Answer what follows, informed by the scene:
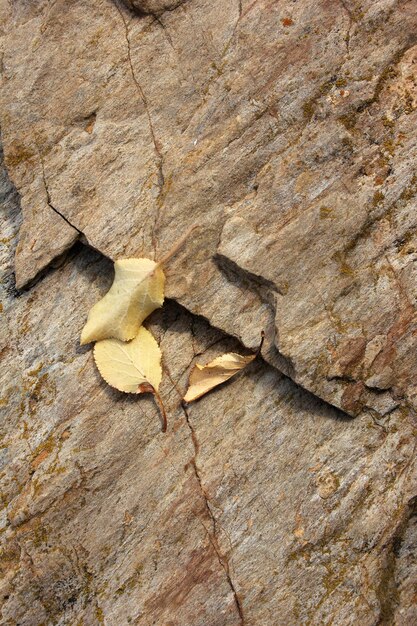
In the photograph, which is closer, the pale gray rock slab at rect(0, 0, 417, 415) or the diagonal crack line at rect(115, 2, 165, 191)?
the pale gray rock slab at rect(0, 0, 417, 415)

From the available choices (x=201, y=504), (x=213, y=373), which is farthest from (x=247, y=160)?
(x=201, y=504)

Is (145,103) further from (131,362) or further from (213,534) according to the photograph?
(213,534)

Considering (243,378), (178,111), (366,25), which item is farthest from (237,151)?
(243,378)

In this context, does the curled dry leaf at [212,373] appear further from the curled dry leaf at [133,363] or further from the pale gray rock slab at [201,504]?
the curled dry leaf at [133,363]

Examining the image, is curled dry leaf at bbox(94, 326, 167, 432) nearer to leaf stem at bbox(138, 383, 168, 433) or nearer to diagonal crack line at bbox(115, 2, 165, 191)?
leaf stem at bbox(138, 383, 168, 433)

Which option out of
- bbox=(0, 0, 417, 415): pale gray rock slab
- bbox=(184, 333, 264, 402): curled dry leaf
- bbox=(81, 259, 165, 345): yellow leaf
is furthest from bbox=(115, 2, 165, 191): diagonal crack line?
bbox=(184, 333, 264, 402): curled dry leaf

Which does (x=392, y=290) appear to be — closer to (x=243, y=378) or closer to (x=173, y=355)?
(x=243, y=378)
